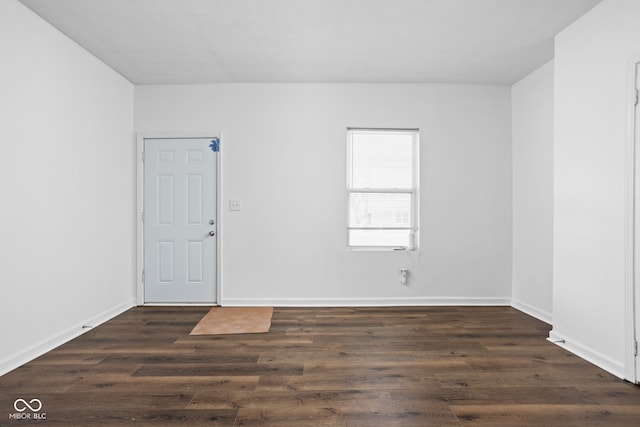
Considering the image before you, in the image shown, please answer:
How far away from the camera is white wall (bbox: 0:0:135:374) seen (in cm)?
268

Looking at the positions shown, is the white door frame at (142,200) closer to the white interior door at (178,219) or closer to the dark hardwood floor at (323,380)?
the white interior door at (178,219)

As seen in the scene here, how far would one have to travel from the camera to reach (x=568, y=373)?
2.63 m

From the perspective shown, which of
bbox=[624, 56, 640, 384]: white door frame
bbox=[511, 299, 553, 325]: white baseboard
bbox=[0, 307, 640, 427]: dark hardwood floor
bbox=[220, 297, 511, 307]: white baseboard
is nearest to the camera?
bbox=[0, 307, 640, 427]: dark hardwood floor

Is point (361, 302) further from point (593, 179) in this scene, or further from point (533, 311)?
point (593, 179)

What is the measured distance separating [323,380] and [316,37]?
110 inches

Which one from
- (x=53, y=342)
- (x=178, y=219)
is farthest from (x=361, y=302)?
(x=53, y=342)

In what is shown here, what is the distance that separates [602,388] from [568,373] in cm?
23

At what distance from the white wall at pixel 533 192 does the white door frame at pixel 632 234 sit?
1.33 metres

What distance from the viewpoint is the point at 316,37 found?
131 inches

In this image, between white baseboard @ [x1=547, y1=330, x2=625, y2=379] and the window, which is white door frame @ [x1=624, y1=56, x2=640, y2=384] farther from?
the window

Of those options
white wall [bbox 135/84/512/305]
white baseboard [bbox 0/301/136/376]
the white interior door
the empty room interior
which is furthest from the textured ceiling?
white baseboard [bbox 0/301/136/376]

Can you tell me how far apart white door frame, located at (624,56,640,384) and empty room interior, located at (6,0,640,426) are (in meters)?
0.02

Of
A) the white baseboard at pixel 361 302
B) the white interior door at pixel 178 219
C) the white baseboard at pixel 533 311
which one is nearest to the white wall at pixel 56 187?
the white interior door at pixel 178 219

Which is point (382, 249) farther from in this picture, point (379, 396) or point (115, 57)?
point (115, 57)
